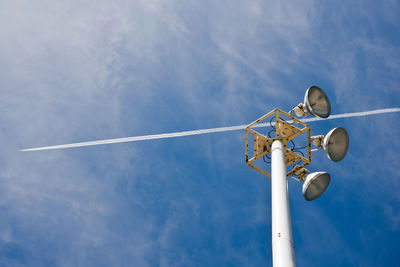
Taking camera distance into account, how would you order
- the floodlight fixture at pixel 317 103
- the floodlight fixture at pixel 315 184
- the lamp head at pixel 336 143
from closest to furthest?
the floodlight fixture at pixel 315 184, the lamp head at pixel 336 143, the floodlight fixture at pixel 317 103

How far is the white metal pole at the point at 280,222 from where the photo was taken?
8.24 metres

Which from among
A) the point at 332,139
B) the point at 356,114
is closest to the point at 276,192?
the point at 332,139

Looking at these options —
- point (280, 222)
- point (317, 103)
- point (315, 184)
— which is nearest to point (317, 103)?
point (317, 103)

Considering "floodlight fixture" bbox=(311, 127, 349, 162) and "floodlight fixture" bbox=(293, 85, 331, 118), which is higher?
"floodlight fixture" bbox=(293, 85, 331, 118)

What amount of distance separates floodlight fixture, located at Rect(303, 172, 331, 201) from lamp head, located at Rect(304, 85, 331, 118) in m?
2.52

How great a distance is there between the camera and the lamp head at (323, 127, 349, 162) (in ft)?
41.7

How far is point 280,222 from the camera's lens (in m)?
9.21

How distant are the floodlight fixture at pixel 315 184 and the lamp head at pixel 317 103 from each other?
8.26ft

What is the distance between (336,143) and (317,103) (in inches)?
68.3

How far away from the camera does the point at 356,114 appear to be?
27.5 meters

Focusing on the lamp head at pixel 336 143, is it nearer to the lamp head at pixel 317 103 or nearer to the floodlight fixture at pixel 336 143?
the floodlight fixture at pixel 336 143

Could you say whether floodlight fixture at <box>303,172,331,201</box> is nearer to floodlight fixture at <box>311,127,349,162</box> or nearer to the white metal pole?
floodlight fixture at <box>311,127,349,162</box>

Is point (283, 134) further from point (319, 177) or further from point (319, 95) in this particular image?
point (319, 177)

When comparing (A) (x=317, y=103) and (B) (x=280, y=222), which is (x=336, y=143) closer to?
(A) (x=317, y=103)
